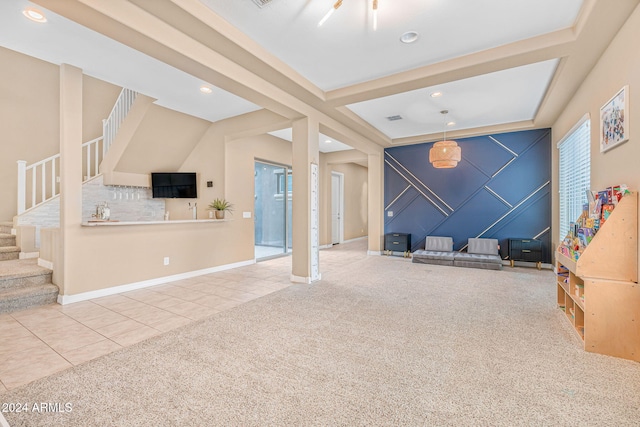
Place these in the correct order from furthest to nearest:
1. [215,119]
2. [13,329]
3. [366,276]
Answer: [215,119] → [366,276] → [13,329]

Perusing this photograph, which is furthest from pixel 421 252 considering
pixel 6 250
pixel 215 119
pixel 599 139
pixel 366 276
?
pixel 6 250

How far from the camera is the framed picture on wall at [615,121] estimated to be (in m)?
2.50

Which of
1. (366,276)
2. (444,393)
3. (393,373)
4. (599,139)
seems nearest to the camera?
(444,393)

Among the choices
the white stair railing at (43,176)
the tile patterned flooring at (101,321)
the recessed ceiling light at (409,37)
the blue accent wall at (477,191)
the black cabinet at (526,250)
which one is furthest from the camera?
the blue accent wall at (477,191)

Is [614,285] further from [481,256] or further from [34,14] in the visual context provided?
[34,14]

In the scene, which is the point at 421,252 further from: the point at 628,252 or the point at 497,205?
the point at 628,252

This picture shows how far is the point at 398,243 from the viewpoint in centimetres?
Result: 720

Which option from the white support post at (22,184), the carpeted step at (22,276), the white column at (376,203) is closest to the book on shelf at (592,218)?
the white column at (376,203)

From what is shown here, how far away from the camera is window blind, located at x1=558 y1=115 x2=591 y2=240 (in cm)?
380

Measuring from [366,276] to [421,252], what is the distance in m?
1.92

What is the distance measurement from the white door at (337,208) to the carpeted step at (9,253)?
7095 millimetres

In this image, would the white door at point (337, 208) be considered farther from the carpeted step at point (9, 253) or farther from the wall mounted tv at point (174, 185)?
the carpeted step at point (9, 253)

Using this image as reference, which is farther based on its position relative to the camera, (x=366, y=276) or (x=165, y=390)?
(x=366, y=276)

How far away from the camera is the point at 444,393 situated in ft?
5.98
